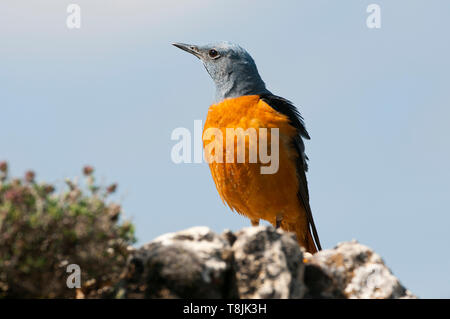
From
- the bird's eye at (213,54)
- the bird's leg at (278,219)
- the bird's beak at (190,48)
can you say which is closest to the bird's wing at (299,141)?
the bird's leg at (278,219)

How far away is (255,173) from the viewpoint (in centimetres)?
791

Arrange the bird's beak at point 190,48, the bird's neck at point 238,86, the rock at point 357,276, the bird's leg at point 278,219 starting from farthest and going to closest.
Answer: the bird's beak at point 190,48, the bird's neck at point 238,86, the bird's leg at point 278,219, the rock at point 357,276

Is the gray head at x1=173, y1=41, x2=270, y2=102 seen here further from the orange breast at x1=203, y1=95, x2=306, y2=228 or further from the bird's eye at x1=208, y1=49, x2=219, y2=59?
the orange breast at x1=203, y1=95, x2=306, y2=228

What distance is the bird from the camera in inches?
315

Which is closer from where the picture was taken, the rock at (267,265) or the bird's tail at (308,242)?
the rock at (267,265)

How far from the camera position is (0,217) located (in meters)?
4.89

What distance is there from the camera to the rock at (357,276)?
19.2 feet

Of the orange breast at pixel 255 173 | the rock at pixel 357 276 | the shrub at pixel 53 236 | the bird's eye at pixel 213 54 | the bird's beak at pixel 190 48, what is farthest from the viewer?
the bird's beak at pixel 190 48

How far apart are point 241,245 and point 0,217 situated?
2.27m

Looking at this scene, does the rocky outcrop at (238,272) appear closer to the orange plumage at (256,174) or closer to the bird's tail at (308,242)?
the orange plumage at (256,174)

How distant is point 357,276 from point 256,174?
244cm

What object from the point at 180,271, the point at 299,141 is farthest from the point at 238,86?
the point at 180,271

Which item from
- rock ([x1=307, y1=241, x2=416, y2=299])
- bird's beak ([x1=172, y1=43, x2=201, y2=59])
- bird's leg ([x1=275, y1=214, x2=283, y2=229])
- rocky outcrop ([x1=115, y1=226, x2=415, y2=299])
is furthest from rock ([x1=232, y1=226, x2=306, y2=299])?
bird's beak ([x1=172, y1=43, x2=201, y2=59])
